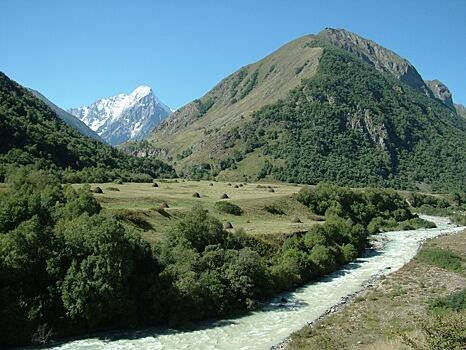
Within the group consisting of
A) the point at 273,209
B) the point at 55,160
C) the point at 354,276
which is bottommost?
the point at 354,276

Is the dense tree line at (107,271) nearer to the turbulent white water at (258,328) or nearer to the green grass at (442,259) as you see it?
the turbulent white water at (258,328)

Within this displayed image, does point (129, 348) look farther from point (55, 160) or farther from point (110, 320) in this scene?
point (55, 160)

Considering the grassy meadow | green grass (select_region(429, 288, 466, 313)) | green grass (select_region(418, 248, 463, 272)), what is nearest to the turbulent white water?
green grass (select_region(418, 248, 463, 272))

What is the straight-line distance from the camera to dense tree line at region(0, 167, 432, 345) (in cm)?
3466

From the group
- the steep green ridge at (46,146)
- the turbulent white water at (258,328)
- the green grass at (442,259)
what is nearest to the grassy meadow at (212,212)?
the turbulent white water at (258,328)

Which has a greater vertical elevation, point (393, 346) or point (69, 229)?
point (69, 229)

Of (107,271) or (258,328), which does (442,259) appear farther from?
(107,271)

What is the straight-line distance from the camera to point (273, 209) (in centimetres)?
8556

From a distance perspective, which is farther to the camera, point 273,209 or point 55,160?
point 55,160

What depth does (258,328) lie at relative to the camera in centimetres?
3803

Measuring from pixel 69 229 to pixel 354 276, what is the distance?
1388 inches

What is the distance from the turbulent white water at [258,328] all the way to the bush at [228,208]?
77.8 ft

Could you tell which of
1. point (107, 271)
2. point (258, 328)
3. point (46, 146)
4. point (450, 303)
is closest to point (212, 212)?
point (258, 328)

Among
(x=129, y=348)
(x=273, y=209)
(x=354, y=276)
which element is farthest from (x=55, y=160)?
(x=129, y=348)
